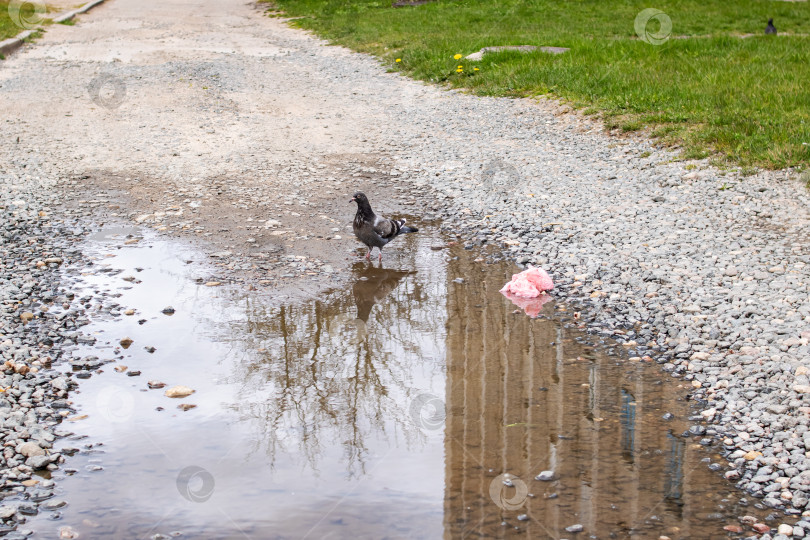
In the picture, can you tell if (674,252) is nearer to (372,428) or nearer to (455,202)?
(455,202)

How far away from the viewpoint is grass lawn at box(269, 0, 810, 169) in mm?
10453

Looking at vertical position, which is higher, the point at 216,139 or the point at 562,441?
the point at 216,139

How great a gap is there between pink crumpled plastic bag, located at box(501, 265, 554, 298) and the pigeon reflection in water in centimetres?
113

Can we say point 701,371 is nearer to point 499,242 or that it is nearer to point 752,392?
point 752,392

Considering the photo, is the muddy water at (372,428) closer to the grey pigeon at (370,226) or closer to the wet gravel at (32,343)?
the wet gravel at (32,343)

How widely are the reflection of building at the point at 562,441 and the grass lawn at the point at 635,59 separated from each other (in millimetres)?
4826

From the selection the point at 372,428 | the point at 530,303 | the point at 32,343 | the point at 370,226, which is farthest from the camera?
the point at 370,226

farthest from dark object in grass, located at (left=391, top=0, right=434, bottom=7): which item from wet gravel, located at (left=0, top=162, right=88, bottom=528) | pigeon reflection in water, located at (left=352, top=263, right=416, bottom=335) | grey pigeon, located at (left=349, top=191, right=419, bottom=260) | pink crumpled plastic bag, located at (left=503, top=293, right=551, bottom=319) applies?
pink crumpled plastic bag, located at (left=503, top=293, right=551, bottom=319)

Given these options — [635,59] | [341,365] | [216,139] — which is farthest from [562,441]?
[635,59]

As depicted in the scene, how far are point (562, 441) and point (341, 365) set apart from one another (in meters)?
1.82

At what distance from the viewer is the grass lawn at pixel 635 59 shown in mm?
10453

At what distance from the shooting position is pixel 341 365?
599cm

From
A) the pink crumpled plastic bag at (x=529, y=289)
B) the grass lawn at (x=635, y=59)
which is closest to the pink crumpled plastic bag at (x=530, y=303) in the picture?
the pink crumpled plastic bag at (x=529, y=289)

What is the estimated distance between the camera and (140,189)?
32.0 feet
